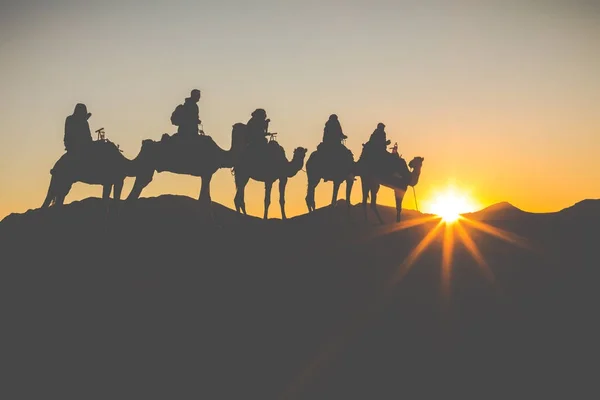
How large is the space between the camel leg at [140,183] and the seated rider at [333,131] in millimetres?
7770

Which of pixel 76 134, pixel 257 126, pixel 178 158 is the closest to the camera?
pixel 76 134

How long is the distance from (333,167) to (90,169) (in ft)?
32.3

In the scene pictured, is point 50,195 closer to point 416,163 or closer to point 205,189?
point 205,189

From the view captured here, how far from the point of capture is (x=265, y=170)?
34281 mm

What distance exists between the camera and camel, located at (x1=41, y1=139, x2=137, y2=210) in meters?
29.2

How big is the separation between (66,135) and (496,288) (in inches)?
476

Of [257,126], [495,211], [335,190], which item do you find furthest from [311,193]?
[495,211]

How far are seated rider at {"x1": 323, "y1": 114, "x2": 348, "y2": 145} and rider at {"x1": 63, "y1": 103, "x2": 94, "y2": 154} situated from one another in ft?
31.0

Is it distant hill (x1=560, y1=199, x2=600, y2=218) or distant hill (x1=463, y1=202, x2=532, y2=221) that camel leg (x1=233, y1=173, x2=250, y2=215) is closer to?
distant hill (x1=560, y1=199, x2=600, y2=218)

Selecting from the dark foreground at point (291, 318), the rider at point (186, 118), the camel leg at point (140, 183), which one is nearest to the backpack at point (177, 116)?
the rider at point (186, 118)

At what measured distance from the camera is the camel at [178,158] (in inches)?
1180

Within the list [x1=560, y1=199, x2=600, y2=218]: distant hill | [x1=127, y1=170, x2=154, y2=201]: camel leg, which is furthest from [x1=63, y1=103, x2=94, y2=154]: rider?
[x1=560, y1=199, x2=600, y2=218]: distant hill

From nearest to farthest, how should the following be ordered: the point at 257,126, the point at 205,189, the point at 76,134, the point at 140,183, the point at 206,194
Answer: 1. the point at 76,134
2. the point at 140,183
3. the point at 205,189
4. the point at 206,194
5. the point at 257,126

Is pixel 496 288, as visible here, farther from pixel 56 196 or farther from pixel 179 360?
pixel 56 196
